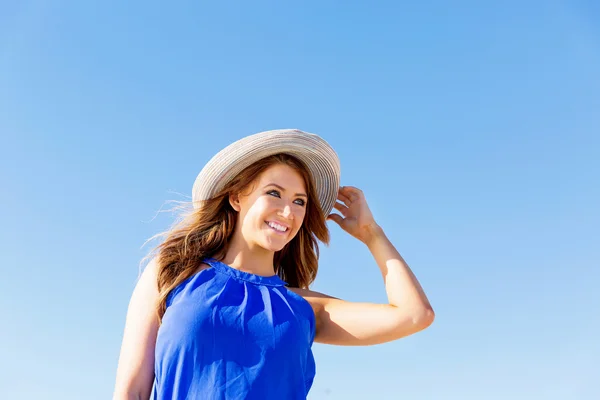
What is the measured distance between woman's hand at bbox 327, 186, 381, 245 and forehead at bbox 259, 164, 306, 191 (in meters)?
0.49

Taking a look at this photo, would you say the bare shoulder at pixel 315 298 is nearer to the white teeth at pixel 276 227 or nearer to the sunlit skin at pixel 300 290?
the sunlit skin at pixel 300 290

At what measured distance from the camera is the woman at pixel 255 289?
385 centimetres

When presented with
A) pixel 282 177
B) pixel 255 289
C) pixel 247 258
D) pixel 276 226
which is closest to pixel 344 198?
pixel 282 177

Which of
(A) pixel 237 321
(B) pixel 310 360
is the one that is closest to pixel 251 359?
(A) pixel 237 321

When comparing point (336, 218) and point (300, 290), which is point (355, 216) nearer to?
point (336, 218)

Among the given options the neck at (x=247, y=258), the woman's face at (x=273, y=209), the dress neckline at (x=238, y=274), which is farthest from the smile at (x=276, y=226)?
the dress neckline at (x=238, y=274)

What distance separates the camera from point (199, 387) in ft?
12.4

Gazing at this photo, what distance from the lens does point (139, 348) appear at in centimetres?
395

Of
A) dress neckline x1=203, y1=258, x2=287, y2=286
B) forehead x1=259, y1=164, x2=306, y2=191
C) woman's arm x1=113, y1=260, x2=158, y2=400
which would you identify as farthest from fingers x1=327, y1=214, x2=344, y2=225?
woman's arm x1=113, y1=260, x2=158, y2=400

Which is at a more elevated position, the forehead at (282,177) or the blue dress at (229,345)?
the forehead at (282,177)

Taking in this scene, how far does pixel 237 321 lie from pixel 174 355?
1.28ft

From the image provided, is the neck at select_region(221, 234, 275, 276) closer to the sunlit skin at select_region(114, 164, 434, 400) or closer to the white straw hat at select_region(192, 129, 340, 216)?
the sunlit skin at select_region(114, 164, 434, 400)

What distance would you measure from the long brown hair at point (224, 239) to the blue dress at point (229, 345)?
0.14 metres

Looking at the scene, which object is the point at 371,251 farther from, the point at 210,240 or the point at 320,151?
the point at 210,240
